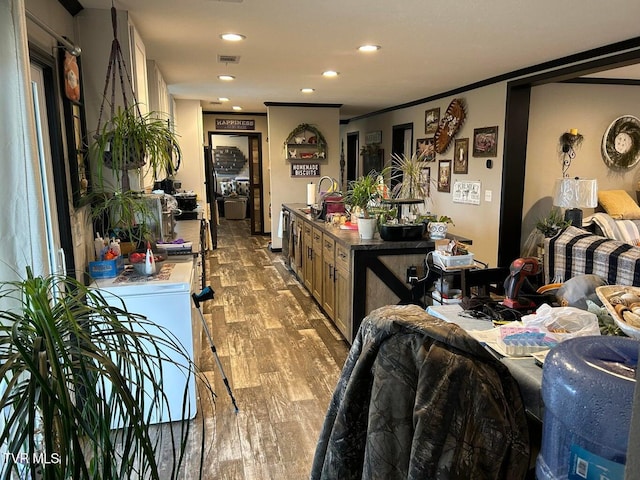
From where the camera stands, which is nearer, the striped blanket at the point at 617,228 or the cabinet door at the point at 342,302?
the cabinet door at the point at 342,302

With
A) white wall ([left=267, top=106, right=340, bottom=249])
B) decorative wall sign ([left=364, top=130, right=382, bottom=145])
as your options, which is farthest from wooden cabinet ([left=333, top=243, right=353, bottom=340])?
decorative wall sign ([left=364, top=130, right=382, bottom=145])

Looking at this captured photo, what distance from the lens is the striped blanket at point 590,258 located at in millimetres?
2779

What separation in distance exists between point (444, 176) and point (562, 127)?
5.11 ft

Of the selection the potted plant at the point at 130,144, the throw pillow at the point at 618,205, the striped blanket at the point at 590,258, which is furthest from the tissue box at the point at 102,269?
the throw pillow at the point at 618,205

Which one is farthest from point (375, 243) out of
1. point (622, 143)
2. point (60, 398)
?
point (622, 143)

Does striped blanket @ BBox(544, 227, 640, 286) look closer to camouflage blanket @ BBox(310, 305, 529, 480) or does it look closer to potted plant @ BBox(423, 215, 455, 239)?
potted plant @ BBox(423, 215, 455, 239)

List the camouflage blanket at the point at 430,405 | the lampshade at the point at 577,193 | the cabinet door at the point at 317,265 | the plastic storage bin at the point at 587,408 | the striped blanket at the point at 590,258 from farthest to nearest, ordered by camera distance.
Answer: the lampshade at the point at 577,193 → the cabinet door at the point at 317,265 → the striped blanket at the point at 590,258 → the camouflage blanket at the point at 430,405 → the plastic storage bin at the point at 587,408

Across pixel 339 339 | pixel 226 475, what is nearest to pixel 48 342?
pixel 226 475

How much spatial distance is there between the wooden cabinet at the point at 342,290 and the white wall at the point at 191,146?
366 cm

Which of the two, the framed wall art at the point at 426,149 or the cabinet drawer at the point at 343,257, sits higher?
the framed wall art at the point at 426,149

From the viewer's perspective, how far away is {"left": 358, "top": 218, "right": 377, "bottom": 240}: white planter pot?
3.50 meters

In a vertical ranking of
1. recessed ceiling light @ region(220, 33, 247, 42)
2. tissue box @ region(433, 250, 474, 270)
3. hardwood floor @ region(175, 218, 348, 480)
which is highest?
recessed ceiling light @ region(220, 33, 247, 42)

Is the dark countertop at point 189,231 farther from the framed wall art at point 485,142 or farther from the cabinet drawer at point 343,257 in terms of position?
the framed wall art at point 485,142

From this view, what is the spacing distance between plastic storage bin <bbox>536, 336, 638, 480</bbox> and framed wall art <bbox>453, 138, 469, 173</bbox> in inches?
194
